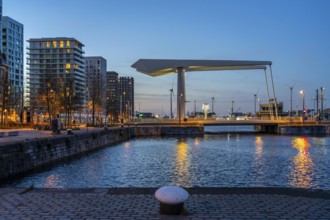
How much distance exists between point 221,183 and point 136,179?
5381 mm

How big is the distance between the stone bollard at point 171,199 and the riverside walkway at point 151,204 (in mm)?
168

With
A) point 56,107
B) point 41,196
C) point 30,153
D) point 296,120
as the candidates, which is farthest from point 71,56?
point 41,196

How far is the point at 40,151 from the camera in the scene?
29719 millimetres

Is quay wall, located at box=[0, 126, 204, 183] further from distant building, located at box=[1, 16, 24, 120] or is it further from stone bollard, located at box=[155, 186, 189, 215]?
distant building, located at box=[1, 16, 24, 120]

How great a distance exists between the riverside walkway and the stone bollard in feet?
0.55

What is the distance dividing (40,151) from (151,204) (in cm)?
2099

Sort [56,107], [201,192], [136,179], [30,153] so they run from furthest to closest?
[56,107]
[30,153]
[136,179]
[201,192]

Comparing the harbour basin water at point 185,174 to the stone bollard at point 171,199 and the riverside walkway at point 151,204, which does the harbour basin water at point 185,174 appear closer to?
the riverside walkway at point 151,204

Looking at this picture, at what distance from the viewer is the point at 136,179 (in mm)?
22938

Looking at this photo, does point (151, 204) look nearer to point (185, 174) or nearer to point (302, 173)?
point (185, 174)

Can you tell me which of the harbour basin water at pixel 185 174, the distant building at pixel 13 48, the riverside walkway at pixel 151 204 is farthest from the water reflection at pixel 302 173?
the distant building at pixel 13 48

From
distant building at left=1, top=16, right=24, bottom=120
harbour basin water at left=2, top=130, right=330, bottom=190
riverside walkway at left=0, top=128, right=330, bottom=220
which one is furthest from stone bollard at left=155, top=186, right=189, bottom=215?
distant building at left=1, top=16, right=24, bottom=120

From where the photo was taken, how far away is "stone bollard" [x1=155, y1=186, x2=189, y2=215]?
954 centimetres

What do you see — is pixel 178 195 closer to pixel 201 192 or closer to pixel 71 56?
pixel 201 192
